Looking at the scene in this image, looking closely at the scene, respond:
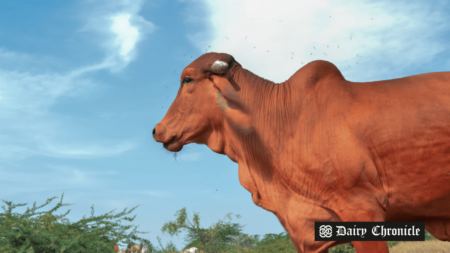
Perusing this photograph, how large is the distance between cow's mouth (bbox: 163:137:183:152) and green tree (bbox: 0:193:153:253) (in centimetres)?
115

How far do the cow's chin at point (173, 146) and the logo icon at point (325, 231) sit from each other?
2316 millimetres

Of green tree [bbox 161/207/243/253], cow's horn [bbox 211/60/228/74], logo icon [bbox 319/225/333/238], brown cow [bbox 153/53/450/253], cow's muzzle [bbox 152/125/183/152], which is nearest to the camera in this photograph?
brown cow [bbox 153/53/450/253]

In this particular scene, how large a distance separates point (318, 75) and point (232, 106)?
122 centimetres

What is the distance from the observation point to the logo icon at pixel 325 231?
176 inches

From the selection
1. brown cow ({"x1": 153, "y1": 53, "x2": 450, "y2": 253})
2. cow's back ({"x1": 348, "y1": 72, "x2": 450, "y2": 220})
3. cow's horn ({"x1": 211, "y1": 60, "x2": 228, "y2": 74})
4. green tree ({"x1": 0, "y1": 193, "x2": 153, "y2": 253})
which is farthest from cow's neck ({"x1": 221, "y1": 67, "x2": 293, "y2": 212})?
green tree ({"x1": 0, "y1": 193, "x2": 153, "y2": 253})

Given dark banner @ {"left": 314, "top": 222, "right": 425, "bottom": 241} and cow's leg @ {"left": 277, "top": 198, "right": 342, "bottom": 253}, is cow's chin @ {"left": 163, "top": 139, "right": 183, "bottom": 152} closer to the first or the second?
cow's leg @ {"left": 277, "top": 198, "right": 342, "bottom": 253}

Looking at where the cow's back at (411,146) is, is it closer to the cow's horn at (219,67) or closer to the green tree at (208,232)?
the cow's horn at (219,67)

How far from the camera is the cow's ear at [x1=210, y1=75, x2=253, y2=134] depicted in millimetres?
5082

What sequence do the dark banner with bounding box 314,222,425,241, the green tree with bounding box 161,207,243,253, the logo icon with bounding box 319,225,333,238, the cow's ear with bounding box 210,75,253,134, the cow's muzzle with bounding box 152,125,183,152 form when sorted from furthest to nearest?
1. the green tree with bounding box 161,207,243,253
2. the cow's muzzle with bounding box 152,125,183,152
3. the cow's ear with bounding box 210,75,253,134
4. the logo icon with bounding box 319,225,333,238
5. the dark banner with bounding box 314,222,425,241

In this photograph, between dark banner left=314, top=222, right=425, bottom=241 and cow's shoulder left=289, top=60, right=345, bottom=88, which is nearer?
dark banner left=314, top=222, right=425, bottom=241

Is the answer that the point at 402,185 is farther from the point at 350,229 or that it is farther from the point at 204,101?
the point at 204,101

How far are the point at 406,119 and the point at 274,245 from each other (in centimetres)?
810

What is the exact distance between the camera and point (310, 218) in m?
4.65

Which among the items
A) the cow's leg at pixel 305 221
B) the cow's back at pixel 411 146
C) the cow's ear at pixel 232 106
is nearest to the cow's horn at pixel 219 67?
the cow's ear at pixel 232 106
